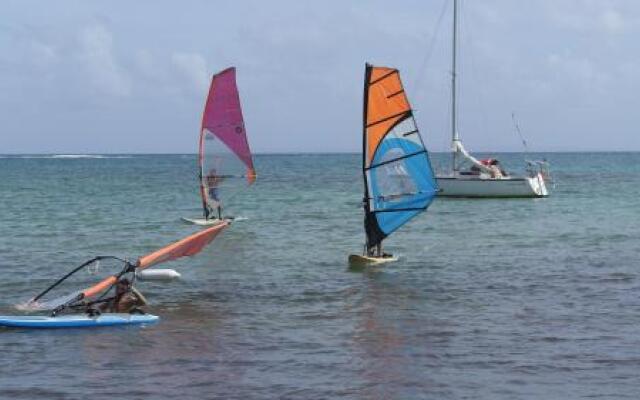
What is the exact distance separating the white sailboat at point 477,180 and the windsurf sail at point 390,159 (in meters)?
27.4

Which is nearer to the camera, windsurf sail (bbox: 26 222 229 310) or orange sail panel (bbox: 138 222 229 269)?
windsurf sail (bbox: 26 222 229 310)

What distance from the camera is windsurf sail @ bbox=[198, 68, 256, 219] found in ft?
130

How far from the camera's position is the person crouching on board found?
20156 mm

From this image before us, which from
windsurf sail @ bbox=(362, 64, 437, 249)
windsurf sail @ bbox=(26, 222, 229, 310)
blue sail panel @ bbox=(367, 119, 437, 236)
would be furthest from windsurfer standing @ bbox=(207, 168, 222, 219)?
windsurf sail @ bbox=(26, 222, 229, 310)

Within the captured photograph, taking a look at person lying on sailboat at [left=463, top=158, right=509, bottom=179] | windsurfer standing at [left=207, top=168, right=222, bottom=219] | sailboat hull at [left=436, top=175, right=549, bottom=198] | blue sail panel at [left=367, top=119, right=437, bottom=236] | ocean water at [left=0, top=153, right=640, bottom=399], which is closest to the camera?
ocean water at [left=0, top=153, right=640, bottom=399]

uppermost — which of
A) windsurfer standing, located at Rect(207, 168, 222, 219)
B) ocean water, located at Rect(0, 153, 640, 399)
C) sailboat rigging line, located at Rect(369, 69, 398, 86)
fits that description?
sailboat rigging line, located at Rect(369, 69, 398, 86)

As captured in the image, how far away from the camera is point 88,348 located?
57.3 feet

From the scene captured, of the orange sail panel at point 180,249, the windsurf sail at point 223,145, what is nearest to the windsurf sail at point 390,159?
the orange sail panel at point 180,249

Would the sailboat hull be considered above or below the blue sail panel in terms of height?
below

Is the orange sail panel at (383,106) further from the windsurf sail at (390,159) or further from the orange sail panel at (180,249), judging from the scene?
the orange sail panel at (180,249)

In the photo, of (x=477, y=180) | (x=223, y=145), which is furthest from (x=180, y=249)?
(x=477, y=180)

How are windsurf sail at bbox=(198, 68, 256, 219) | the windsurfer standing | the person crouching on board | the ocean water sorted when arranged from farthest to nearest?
the windsurfer standing, windsurf sail at bbox=(198, 68, 256, 219), the person crouching on board, the ocean water

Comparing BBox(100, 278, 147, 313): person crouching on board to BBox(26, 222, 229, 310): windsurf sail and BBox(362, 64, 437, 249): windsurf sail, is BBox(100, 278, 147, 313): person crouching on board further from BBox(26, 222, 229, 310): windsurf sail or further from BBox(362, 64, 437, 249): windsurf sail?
BBox(362, 64, 437, 249): windsurf sail

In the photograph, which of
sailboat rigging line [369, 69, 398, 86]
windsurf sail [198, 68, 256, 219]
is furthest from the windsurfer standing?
sailboat rigging line [369, 69, 398, 86]
